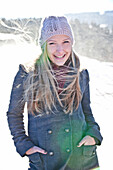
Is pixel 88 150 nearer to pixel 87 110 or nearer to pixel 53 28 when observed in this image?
pixel 87 110

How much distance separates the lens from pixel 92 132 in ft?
4.26

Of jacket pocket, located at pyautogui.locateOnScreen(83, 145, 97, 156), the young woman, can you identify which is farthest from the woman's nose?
jacket pocket, located at pyautogui.locateOnScreen(83, 145, 97, 156)

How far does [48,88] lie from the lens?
121cm

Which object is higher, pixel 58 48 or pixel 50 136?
pixel 58 48

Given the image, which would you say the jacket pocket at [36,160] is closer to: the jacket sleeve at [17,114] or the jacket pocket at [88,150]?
the jacket sleeve at [17,114]

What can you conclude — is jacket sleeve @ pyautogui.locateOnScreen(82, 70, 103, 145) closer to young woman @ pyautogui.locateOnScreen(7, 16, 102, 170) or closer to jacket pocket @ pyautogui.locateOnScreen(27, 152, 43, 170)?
young woman @ pyautogui.locateOnScreen(7, 16, 102, 170)

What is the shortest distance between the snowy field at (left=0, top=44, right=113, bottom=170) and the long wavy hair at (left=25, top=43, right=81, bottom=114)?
15cm

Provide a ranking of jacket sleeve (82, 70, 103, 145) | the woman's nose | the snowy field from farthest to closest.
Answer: the snowy field < jacket sleeve (82, 70, 103, 145) < the woman's nose

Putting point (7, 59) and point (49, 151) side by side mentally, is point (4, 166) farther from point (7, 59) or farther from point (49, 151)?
point (7, 59)

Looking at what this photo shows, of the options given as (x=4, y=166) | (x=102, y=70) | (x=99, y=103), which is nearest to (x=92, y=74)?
(x=102, y=70)

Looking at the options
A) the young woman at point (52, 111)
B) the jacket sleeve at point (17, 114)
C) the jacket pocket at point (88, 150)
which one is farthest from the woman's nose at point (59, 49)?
the jacket pocket at point (88, 150)

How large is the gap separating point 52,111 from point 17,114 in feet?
0.66

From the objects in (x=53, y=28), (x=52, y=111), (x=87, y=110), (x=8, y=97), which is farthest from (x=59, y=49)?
(x=8, y=97)

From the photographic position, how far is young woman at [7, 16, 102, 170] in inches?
46.4
